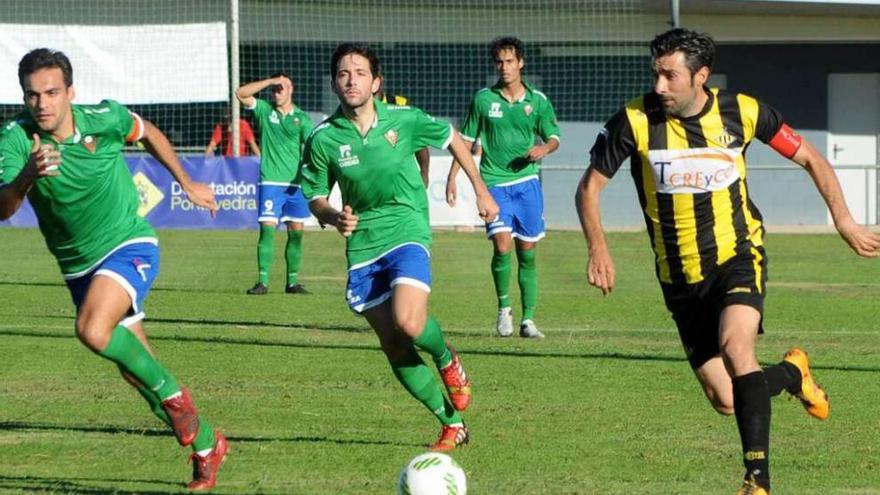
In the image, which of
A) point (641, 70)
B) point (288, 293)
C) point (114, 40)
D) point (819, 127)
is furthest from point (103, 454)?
point (819, 127)

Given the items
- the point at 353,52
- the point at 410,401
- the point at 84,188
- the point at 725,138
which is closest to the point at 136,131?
the point at 84,188

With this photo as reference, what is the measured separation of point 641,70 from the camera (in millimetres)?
29672

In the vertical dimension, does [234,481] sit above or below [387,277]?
below

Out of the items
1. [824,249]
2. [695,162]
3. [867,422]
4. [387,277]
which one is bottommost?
[824,249]

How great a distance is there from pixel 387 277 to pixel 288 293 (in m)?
9.00

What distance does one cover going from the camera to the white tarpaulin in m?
27.3

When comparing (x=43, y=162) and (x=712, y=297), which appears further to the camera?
(x=712, y=297)

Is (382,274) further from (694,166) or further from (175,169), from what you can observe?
(694,166)

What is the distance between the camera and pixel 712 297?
7375 millimetres

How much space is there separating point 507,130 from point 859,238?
21.8ft

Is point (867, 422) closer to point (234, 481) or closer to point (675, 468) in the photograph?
point (675, 468)

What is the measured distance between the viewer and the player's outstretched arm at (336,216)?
322 inches

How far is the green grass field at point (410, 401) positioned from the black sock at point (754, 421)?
50 cm

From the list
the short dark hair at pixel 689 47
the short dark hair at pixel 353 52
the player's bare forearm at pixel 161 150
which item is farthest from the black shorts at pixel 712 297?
the player's bare forearm at pixel 161 150
